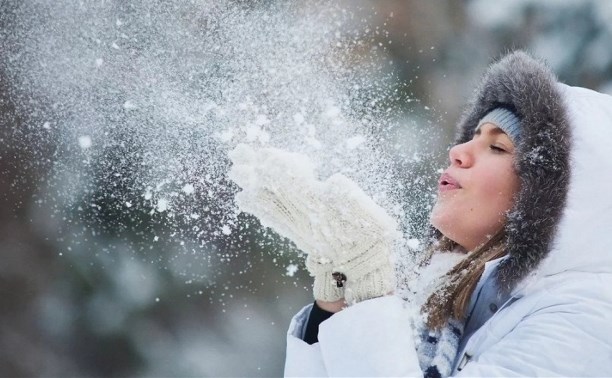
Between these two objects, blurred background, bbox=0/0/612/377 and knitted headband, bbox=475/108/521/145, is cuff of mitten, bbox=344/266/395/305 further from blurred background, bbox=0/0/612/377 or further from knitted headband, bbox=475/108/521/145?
blurred background, bbox=0/0/612/377

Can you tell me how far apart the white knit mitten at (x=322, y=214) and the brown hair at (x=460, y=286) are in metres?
0.14

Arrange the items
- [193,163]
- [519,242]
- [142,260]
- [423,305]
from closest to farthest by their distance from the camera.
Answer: [519,242]
[423,305]
[193,163]
[142,260]

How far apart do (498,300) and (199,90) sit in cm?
131

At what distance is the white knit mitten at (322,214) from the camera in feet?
2.43

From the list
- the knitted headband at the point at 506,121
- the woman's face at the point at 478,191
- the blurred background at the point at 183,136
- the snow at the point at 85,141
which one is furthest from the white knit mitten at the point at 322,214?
the snow at the point at 85,141

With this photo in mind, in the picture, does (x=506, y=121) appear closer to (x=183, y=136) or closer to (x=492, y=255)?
(x=492, y=255)

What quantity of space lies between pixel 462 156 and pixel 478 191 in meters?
0.07

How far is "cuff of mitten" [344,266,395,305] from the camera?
2.51 ft

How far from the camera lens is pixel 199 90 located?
6.11 feet

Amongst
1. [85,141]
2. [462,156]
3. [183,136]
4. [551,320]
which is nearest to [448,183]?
[462,156]

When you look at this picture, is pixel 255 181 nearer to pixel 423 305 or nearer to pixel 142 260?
pixel 423 305

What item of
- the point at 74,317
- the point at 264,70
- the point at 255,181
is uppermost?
the point at 264,70

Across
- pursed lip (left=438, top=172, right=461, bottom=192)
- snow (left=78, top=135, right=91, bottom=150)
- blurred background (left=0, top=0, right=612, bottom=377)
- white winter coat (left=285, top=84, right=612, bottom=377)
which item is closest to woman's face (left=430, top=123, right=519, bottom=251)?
pursed lip (left=438, top=172, right=461, bottom=192)

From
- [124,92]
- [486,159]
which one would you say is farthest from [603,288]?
[124,92]
